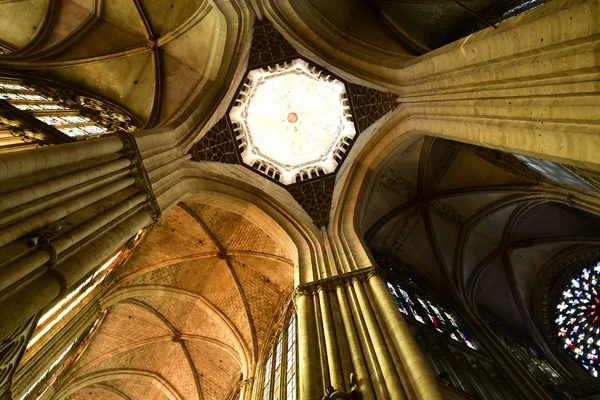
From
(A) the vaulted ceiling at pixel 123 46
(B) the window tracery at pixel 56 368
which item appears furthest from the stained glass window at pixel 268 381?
(A) the vaulted ceiling at pixel 123 46

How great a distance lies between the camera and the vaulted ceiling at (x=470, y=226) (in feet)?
39.3

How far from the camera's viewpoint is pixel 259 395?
9.18 metres

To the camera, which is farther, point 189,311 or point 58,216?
point 189,311

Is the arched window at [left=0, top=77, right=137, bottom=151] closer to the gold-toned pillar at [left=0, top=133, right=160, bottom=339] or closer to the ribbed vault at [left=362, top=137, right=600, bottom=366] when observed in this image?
the gold-toned pillar at [left=0, top=133, right=160, bottom=339]

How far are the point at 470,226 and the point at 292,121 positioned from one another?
700 cm

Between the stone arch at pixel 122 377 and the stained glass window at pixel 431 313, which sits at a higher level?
the stone arch at pixel 122 377

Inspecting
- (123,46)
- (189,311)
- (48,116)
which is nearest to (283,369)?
(189,311)

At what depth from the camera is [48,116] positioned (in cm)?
811

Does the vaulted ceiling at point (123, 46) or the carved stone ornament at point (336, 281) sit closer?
the carved stone ornament at point (336, 281)

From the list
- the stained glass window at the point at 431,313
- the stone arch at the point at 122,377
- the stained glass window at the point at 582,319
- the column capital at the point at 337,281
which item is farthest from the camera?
the stone arch at the point at 122,377

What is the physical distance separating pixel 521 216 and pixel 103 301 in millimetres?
12958

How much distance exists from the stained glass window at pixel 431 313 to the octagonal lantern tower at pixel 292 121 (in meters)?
3.97

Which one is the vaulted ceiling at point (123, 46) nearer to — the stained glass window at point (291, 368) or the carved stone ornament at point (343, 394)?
the stained glass window at point (291, 368)

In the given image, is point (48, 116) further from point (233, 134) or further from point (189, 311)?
point (189, 311)
